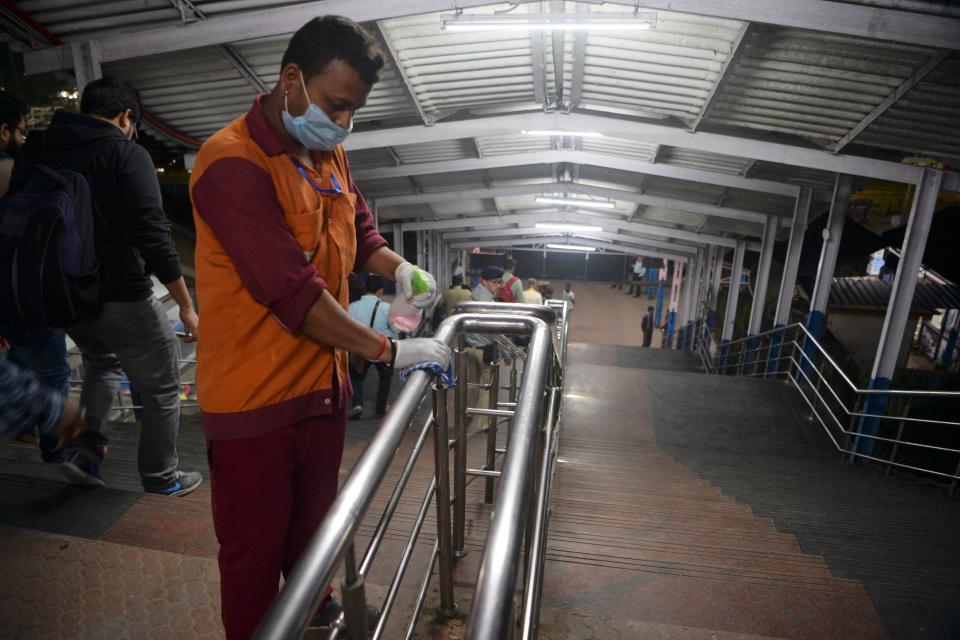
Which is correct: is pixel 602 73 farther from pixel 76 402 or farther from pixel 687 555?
pixel 76 402

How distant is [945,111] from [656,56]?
2.44 meters

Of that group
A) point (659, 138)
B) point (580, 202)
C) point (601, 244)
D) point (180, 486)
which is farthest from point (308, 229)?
point (601, 244)

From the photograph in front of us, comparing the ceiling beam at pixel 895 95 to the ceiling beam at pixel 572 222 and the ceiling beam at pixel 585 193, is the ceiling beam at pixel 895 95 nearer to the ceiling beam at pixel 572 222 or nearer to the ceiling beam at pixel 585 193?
the ceiling beam at pixel 585 193

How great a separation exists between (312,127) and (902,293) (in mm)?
6594

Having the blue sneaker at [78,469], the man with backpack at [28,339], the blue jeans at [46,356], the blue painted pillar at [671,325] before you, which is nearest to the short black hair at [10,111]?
the man with backpack at [28,339]

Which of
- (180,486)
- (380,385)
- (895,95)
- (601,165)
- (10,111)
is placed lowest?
(380,385)

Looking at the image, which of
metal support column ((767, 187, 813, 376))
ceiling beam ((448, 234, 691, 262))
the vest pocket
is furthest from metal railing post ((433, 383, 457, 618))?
ceiling beam ((448, 234, 691, 262))

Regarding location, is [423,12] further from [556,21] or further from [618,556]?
[618,556]

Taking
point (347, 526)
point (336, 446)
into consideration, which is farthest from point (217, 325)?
point (347, 526)

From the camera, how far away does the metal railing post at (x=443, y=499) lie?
1.66 m

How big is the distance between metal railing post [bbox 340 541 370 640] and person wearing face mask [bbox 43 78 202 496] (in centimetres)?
173

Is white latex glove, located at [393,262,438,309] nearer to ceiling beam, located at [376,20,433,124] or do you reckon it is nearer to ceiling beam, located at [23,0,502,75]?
ceiling beam, located at [23,0,502,75]

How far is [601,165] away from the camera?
8.56m

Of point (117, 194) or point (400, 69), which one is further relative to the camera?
point (400, 69)
